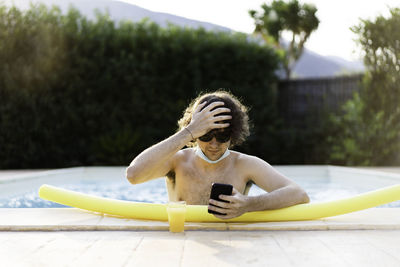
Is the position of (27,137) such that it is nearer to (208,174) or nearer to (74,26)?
(74,26)

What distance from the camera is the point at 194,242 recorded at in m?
2.32

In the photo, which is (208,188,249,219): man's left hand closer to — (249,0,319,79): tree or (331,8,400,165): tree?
(331,8,400,165): tree

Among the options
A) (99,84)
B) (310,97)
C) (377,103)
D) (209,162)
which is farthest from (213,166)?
(310,97)

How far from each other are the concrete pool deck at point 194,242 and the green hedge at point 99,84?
5.57 m

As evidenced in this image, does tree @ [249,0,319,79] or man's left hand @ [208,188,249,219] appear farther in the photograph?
tree @ [249,0,319,79]

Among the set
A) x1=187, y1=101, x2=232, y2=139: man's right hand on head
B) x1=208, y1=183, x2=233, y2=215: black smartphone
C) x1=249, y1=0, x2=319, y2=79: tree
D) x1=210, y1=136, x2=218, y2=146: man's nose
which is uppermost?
x1=249, y1=0, x2=319, y2=79: tree

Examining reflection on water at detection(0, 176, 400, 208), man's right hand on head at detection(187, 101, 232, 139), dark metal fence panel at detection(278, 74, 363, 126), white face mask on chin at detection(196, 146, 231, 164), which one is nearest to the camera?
man's right hand on head at detection(187, 101, 232, 139)

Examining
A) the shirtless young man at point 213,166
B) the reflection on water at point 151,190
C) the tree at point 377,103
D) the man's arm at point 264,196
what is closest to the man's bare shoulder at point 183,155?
the shirtless young man at point 213,166

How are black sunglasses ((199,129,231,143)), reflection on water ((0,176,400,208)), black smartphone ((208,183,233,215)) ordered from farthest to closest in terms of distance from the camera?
reflection on water ((0,176,400,208)) < black sunglasses ((199,129,231,143)) < black smartphone ((208,183,233,215))

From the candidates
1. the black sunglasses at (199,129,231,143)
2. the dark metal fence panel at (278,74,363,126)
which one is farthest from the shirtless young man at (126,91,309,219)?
the dark metal fence panel at (278,74,363,126)

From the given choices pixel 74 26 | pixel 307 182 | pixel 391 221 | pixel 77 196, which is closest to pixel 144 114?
pixel 74 26

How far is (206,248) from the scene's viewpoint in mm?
2199

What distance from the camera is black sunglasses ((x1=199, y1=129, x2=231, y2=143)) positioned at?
2.72m

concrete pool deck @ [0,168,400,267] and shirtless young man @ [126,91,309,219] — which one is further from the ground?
shirtless young man @ [126,91,309,219]
